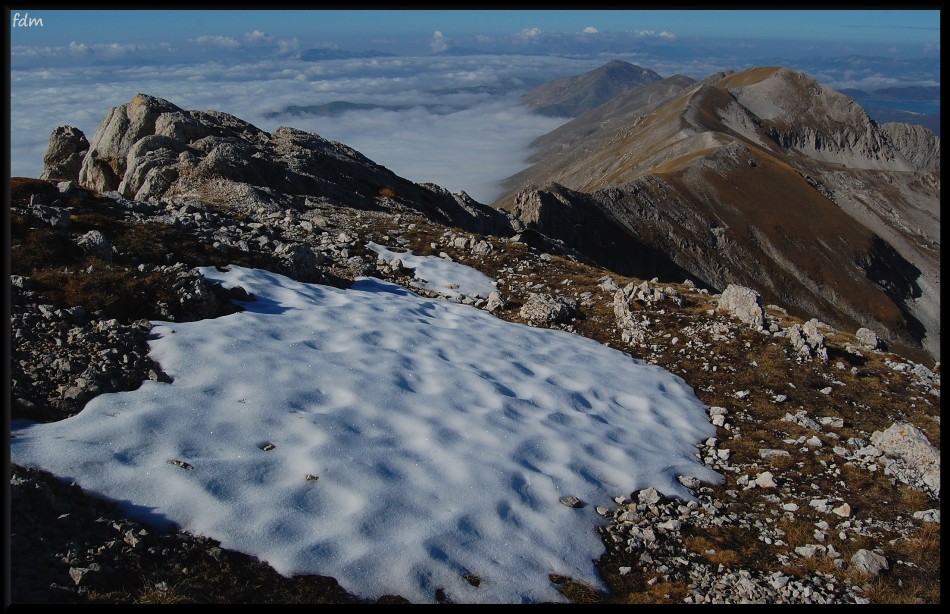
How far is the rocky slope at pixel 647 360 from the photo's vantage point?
7797mm

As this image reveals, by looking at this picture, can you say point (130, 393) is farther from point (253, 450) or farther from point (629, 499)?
point (629, 499)

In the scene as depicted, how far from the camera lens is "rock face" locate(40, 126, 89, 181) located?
4384cm

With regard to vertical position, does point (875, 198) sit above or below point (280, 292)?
below

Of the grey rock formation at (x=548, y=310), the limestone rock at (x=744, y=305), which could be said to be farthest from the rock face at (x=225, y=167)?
the limestone rock at (x=744, y=305)

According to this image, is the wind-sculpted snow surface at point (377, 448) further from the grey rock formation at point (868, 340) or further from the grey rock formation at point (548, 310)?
the grey rock formation at point (868, 340)

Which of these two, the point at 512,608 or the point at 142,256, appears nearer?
the point at 512,608

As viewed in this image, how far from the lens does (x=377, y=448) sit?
11156 mm

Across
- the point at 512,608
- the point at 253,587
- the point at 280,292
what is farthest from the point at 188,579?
the point at 280,292

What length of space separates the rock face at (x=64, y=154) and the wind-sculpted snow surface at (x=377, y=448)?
36816 millimetres

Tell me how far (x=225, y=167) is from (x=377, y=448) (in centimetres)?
3324

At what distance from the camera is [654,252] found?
101 m

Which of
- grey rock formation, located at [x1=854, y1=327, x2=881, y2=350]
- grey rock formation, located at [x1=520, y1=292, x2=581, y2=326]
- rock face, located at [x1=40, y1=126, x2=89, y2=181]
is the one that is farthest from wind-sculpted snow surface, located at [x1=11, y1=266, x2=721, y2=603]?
rock face, located at [x1=40, y1=126, x2=89, y2=181]

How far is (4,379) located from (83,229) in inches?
543

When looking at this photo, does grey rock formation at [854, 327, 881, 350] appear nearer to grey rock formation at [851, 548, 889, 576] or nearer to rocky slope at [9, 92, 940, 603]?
rocky slope at [9, 92, 940, 603]
